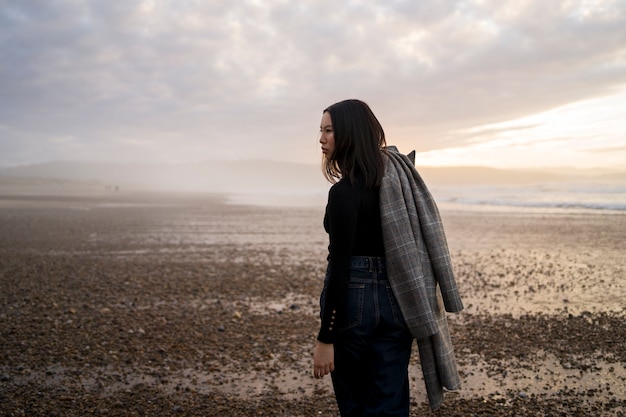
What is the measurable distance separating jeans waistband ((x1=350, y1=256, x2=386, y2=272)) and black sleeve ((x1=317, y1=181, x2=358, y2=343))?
0.47 feet

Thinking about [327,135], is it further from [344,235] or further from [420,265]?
[420,265]

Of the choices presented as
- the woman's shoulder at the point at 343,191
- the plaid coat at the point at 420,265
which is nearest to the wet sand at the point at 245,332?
the plaid coat at the point at 420,265

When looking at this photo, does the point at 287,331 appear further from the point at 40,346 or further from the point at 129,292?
the point at 129,292

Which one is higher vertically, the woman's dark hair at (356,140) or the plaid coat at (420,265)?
the woman's dark hair at (356,140)

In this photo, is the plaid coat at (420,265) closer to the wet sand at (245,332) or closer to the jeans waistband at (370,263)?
the jeans waistband at (370,263)

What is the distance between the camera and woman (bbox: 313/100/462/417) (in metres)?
2.49

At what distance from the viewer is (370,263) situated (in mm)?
2607

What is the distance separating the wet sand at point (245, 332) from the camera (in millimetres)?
4766

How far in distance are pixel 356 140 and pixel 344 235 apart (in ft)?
1.82

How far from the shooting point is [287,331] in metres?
7.03

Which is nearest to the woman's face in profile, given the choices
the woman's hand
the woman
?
the woman

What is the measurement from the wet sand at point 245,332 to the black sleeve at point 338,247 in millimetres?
2467

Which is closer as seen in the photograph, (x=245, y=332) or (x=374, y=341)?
(x=374, y=341)

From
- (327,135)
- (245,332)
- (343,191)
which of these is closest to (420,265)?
(343,191)
